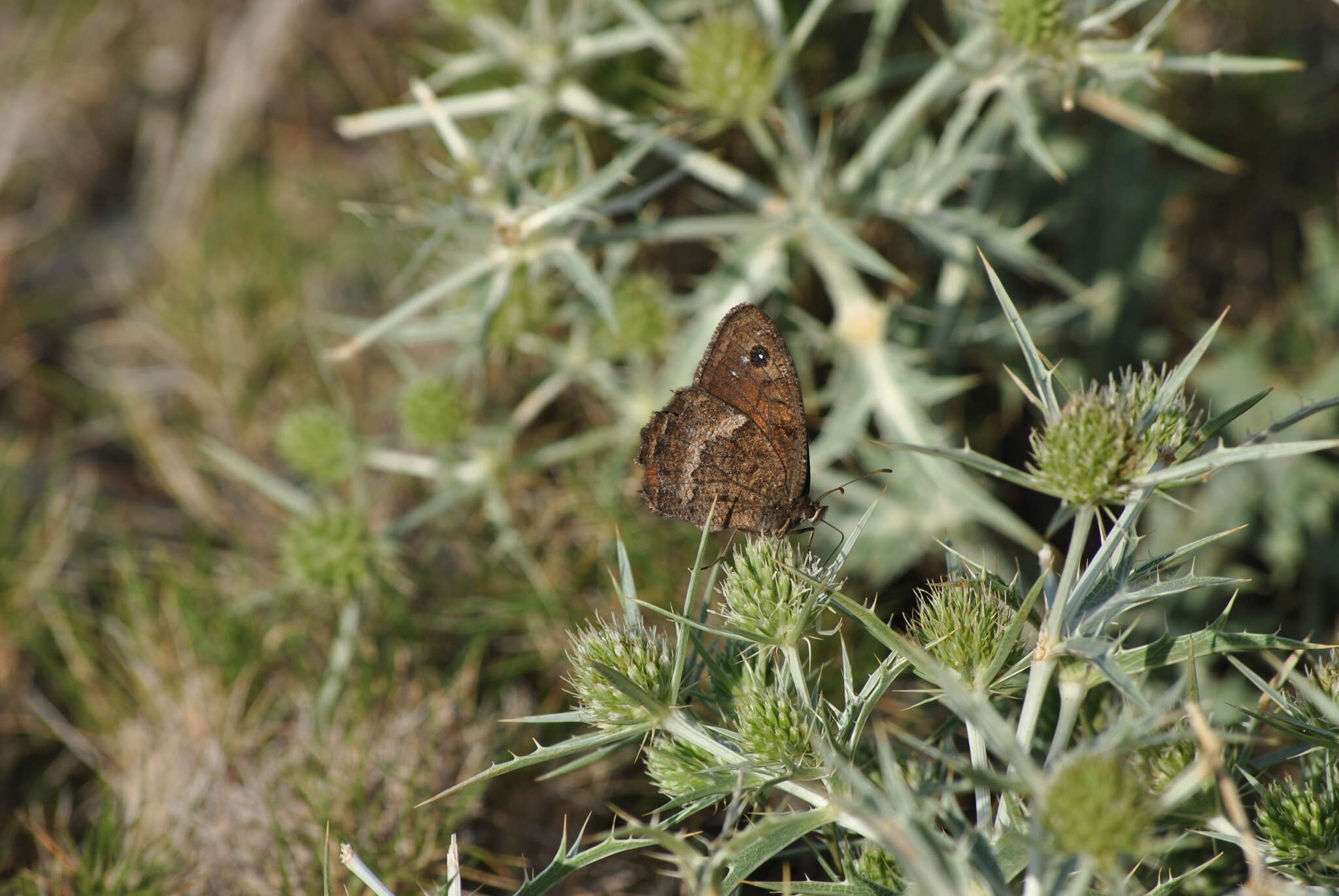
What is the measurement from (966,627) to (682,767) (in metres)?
0.55

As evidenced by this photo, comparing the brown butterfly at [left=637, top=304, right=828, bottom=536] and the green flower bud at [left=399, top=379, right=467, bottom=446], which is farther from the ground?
the brown butterfly at [left=637, top=304, right=828, bottom=536]

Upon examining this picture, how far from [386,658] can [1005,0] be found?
2637mm

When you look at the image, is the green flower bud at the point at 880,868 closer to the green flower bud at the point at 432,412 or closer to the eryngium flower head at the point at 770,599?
the eryngium flower head at the point at 770,599

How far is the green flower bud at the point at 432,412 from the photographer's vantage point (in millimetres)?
2998

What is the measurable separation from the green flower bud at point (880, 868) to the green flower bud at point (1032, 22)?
6.42 feet

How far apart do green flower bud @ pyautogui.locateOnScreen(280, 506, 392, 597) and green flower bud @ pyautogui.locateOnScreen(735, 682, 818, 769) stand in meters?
1.72

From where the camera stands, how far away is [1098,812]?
1.17m

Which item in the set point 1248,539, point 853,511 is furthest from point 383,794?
point 1248,539

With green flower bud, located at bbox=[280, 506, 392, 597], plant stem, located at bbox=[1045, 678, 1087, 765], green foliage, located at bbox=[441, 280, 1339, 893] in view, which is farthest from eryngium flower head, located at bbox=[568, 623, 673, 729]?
green flower bud, located at bbox=[280, 506, 392, 597]

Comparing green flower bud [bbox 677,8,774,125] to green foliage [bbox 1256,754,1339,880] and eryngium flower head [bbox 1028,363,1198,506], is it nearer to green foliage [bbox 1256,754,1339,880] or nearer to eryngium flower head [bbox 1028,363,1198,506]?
eryngium flower head [bbox 1028,363,1198,506]

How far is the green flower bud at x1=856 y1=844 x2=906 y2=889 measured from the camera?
5.44 ft

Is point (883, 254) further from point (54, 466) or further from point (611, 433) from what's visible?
point (54, 466)

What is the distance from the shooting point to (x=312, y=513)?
3.00 meters

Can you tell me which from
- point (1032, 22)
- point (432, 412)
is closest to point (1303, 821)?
point (1032, 22)
